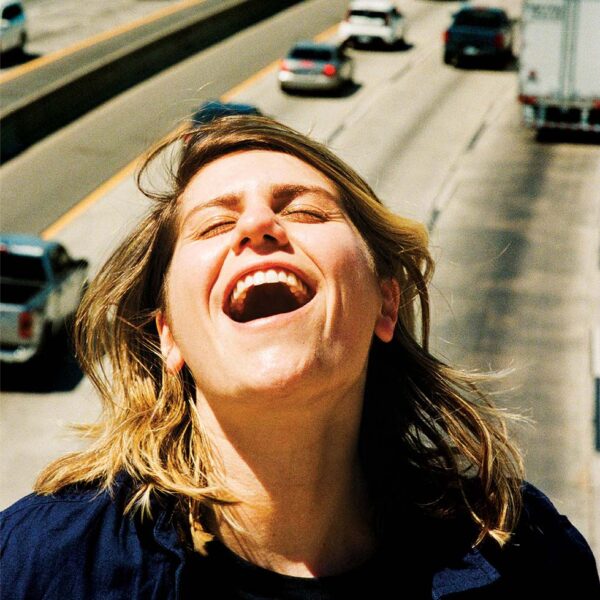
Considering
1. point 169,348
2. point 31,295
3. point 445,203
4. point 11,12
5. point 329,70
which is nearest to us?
point 169,348

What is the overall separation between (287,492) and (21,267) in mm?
16375

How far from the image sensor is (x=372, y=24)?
44.7 metres

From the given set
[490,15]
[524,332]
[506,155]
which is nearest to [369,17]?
[490,15]

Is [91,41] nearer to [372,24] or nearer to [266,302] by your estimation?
[372,24]

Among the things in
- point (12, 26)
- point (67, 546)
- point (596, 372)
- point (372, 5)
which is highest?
point (67, 546)

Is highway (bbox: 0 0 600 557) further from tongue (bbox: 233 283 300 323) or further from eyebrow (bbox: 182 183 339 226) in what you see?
eyebrow (bbox: 182 183 339 226)

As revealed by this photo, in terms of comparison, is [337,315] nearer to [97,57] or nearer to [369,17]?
[97,57]

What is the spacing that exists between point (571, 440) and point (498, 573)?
14.4 metres

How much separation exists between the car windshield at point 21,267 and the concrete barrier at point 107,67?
1178 cm

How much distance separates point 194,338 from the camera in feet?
11.8

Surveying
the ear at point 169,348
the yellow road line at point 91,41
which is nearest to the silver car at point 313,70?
the yellow road line at point 91,41

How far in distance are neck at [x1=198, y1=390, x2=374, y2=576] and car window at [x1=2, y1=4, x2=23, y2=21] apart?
40080 mm

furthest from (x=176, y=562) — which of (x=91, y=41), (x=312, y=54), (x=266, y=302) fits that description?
(x=91, y=41)

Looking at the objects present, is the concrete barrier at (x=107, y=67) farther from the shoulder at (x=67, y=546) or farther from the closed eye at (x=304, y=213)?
the shoulder at (x=67, y=546)
